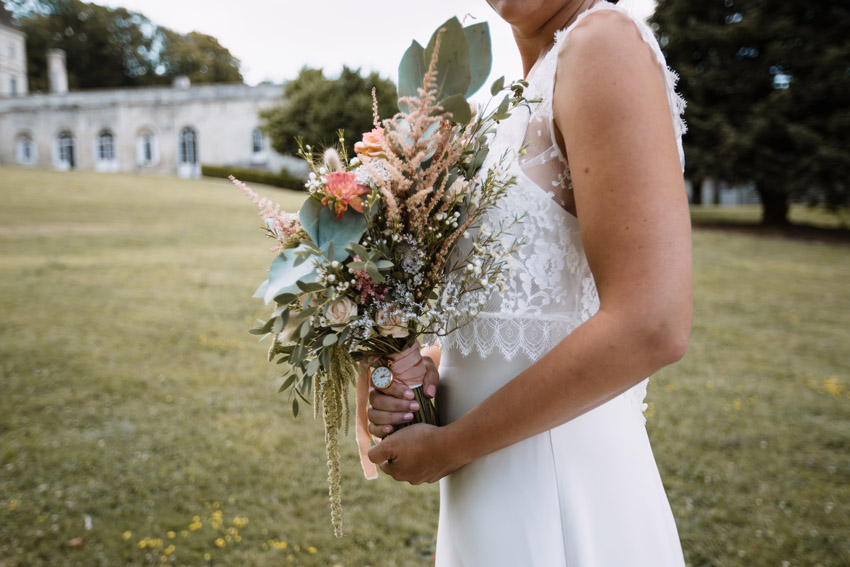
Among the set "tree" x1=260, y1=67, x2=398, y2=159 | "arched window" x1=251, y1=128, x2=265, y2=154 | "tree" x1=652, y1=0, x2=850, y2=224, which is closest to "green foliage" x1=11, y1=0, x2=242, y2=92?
"arched window" x1=251, y1=128, x2=265, y2=154

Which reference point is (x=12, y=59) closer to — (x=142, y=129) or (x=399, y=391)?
(x=142, y=129)

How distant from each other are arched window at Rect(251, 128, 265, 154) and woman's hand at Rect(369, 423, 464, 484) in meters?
42.6

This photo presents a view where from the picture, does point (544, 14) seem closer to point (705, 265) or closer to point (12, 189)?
point (705, 265)

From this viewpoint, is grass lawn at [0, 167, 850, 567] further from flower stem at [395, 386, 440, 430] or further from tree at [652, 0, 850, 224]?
tree at [652, 0, 850, 224]

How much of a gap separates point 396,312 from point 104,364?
7.05 m

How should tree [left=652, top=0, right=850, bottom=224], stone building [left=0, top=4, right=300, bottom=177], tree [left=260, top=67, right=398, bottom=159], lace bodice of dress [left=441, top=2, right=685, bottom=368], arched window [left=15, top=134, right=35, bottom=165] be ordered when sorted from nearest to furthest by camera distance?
lace bodice of dress [left=441, top=2, right=685, bottom=368]
tree [left=652, top=0, right=850, bottom=224]
tree [left=260, top=67, right=398, bottom=159]
stone building [left=0, top=4, right=300, bottom=177]
arched window [left=15, top=134, right=35, bottom=165]

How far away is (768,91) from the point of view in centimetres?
1978

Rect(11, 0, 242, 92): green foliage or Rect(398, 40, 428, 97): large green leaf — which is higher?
Rect(11, 0, 242, 92): green foliage

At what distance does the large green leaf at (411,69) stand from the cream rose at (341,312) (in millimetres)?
501

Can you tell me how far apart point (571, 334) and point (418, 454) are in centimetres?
49

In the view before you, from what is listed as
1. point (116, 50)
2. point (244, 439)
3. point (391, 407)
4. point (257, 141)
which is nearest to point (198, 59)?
point (116, 50)

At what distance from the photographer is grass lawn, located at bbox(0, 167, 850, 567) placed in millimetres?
3932

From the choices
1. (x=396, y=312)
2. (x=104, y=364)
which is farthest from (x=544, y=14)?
(x=104, y=364)

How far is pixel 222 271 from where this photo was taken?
12.3m
